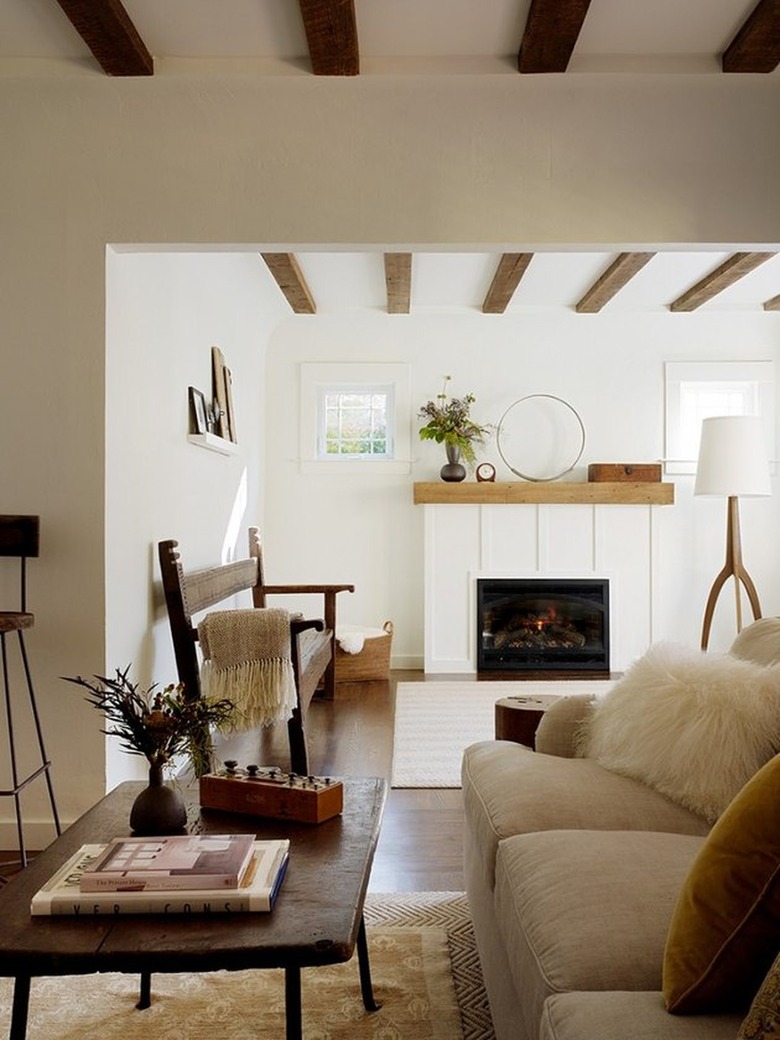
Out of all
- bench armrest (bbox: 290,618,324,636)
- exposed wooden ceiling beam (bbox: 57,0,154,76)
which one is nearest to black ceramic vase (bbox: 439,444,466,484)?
bench armrest (bbox: 290,618,324,636)

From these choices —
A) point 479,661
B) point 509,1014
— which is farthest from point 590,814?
point 479,661

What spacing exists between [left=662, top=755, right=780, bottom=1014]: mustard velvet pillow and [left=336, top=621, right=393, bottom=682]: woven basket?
16.3ft

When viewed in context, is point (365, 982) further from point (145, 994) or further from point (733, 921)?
point (733, 921)

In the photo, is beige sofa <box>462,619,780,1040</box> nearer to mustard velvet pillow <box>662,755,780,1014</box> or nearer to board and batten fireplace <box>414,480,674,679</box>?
mustard velvet pillow <box>662,755,780,1014</box>

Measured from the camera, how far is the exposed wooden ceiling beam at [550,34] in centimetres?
274

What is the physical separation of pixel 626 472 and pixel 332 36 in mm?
4273

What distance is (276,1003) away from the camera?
2.05 m

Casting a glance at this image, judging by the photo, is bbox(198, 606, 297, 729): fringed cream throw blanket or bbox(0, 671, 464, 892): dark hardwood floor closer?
bbox(0, 671, 464, 892): dark hardwood floor

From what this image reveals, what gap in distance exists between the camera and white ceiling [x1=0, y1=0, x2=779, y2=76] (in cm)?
284

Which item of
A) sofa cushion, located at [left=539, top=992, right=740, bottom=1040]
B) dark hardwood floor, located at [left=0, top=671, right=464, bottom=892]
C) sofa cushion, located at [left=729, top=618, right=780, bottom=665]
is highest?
sofa cushion, located at [left=729, top=618, right=780, bottom=665]

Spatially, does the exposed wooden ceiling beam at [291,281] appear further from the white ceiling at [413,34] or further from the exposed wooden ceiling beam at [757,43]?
the exposed wooden ceiling beam at [757,43]

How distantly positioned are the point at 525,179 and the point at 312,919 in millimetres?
2560

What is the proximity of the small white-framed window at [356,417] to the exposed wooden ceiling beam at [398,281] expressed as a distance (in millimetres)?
526

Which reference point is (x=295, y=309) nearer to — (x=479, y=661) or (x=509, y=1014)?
(x=479, y=661)
